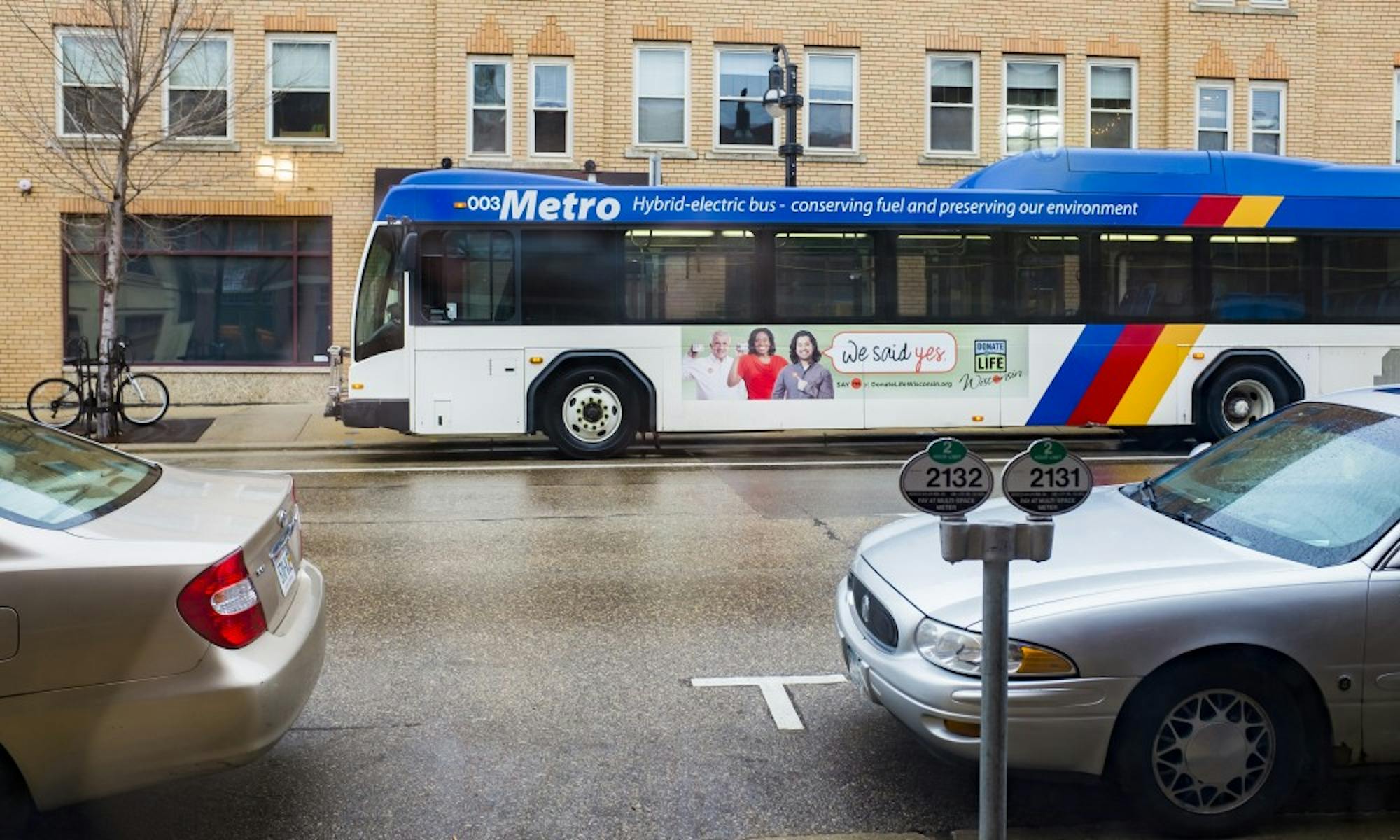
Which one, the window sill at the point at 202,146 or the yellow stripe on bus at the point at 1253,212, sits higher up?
the window sill at the point at 202,146

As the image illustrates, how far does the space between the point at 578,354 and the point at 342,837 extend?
34.1 ft

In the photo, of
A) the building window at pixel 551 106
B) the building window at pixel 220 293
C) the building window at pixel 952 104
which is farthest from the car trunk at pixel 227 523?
the building window at pixel 952 104

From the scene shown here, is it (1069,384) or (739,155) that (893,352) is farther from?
(739,155)

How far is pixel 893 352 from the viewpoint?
14.7 meters

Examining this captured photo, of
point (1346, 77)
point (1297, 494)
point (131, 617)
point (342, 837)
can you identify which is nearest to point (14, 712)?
point (131, 617)

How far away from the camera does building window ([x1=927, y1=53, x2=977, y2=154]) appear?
2183cm

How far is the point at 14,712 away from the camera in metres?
3.59

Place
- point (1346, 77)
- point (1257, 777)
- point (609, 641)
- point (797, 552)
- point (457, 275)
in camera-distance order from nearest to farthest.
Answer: point (1257, 777) → point (609, 641) → point (797, 552) → point (457, 275) → point (1346, 77)

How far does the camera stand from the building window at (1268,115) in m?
22.5

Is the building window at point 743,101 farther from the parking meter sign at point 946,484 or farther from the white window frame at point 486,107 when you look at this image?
the parking meter sign at point 946,484

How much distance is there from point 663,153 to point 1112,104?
792 centimetres

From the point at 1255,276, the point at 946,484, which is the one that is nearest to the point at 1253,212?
the point at 1255,276

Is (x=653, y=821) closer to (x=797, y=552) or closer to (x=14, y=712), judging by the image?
(x=14, y=712)

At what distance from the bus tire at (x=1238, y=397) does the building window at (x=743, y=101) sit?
8.95m
